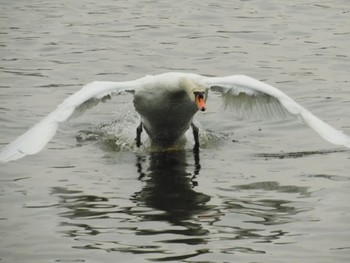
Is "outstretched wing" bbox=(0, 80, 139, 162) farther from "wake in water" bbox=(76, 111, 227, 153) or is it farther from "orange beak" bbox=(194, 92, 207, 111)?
"wake in water" bbox=(76, 111, 227, 153)

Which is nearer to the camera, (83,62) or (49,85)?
(49,85)

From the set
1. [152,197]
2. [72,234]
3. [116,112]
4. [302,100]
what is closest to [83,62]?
[116,112]

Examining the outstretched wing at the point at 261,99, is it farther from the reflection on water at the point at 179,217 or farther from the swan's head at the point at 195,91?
the reflection on water at the point at 179,217

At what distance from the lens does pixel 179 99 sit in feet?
42.1

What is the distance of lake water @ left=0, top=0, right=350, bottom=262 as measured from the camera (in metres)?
10.0

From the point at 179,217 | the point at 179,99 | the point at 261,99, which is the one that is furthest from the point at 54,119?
the point at 261,99

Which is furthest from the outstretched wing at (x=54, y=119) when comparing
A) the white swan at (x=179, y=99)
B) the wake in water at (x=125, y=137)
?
the wake in water at (x=125, y=137)

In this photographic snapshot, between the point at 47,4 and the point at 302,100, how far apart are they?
8957mm

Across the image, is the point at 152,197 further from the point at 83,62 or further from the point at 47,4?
the point at 47,4

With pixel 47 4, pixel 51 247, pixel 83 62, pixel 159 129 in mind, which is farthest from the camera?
pixel 47 4

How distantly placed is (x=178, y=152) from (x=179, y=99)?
3.38 feet

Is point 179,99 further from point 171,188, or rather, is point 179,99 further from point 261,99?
point 171,188

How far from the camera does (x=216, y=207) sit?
11.0 metres

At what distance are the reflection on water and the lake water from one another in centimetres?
2
